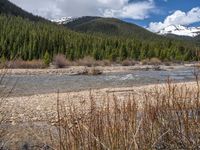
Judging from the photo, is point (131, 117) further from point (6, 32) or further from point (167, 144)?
point (6, 32)

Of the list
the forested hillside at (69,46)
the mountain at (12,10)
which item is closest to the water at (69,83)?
the forested hillside at (69,46)

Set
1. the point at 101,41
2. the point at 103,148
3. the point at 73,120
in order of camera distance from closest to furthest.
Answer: the point at 103,148, the point at 73,120, the point at 101,41

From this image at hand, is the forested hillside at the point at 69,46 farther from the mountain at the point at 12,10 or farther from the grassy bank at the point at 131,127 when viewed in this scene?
the grassy bank at the point at 131,127

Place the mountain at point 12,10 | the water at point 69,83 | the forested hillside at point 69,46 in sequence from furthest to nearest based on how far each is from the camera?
the mountain at point 12,10 → the forested hillside at point 69,46 → the water at point 69,83

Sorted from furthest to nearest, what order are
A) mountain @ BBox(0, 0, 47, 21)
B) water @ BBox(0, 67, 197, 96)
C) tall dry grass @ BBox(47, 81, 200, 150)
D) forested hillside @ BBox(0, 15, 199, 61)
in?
mountain @ BBox(0, 0, 47, 21) < forested hillside @ BBox(0, 15, 199, 61) < water @ BBox(0, 67, 197, 96) < tall dry grass @ BBox(47, 81, 200, 150)

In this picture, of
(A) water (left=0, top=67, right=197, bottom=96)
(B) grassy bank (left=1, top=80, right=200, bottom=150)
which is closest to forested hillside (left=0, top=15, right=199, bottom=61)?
(A) water (left=0, top=67, right=197, bottom=96)

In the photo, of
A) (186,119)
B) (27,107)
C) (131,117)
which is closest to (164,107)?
(186,119)

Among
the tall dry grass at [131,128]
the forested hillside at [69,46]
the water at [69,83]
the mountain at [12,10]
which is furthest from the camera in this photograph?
the mountain at [12,10]

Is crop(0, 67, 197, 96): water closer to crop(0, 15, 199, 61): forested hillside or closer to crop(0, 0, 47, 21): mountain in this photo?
crop(0, 15, 199, 61): forested hillside

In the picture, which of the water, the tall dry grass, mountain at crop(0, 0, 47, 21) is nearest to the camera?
the tall dry grass

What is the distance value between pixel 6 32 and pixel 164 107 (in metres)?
76.4

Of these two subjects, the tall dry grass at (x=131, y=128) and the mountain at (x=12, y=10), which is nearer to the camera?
the tall dry grass at (x=131, y=128)

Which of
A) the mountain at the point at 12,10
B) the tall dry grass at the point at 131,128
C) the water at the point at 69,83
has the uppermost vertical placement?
the mountain at the point at 12,10

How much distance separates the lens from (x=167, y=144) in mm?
4031
